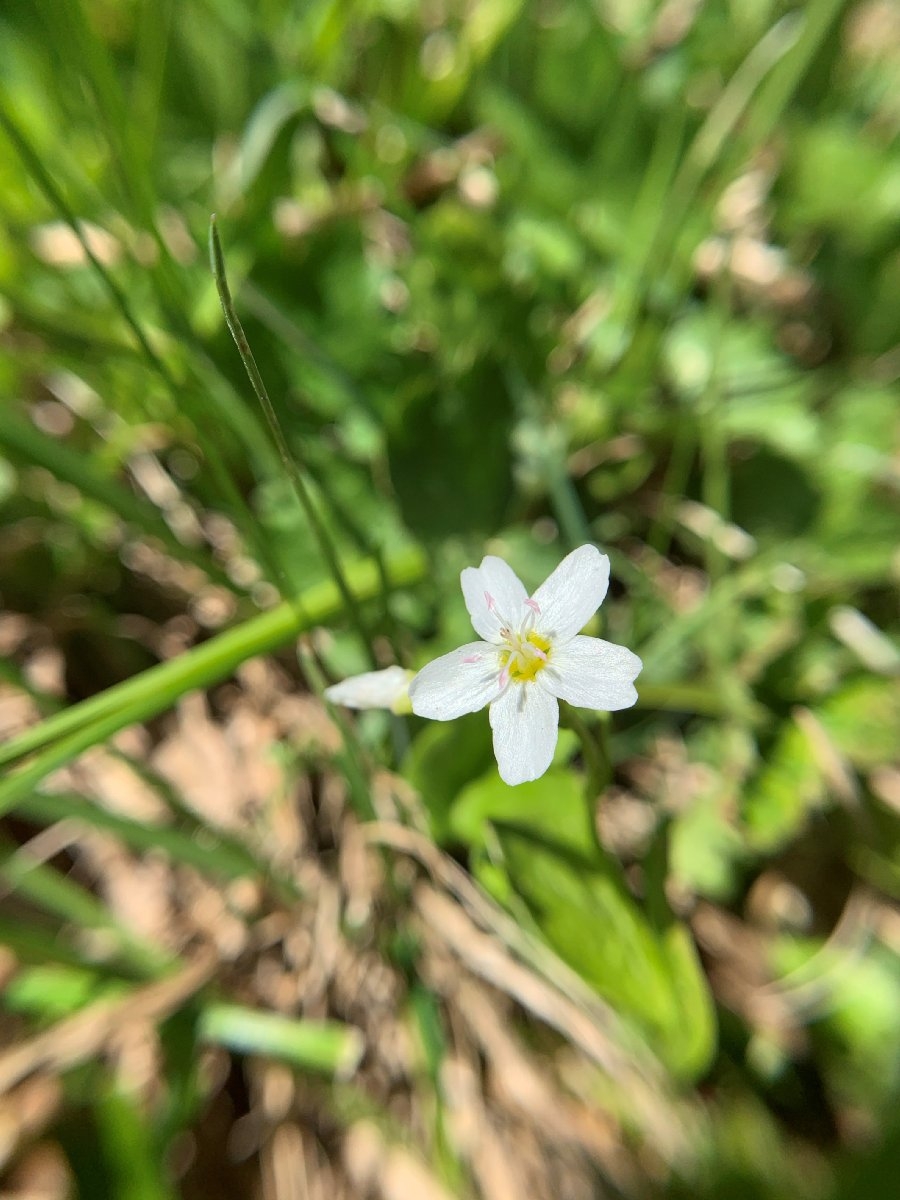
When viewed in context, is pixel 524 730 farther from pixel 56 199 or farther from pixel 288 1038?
pixel 288 1038

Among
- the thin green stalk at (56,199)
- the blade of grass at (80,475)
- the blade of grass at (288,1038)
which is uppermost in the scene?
the thin green stalk at (56,199)

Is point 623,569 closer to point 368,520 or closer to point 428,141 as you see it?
point 368,520

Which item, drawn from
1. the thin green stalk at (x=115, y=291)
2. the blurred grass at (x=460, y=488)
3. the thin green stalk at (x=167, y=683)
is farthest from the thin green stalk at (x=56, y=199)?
the thin green stalk at (x=167, y=683)

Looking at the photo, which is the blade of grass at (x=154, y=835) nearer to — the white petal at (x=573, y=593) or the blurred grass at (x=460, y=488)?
the blurred grass at (x=460, y=488)

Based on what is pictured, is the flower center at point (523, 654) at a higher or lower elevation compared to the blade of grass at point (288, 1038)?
higher

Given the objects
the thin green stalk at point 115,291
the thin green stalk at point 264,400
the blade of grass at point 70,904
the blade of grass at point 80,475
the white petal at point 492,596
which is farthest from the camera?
the blade of grass at point 70,904

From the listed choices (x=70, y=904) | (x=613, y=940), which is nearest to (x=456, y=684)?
(x=613, y=940)

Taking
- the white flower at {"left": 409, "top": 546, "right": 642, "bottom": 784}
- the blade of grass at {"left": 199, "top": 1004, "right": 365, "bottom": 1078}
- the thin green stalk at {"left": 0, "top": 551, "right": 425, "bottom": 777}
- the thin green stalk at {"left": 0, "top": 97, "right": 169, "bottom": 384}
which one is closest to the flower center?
the white flower at {"left": 409, "top": 546, "right": 642, "bottom": 784}

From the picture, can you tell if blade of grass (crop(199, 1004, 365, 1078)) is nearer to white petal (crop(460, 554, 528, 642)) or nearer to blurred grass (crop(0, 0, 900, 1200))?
blurred grass (crop(0, 0, 900, 1200))
